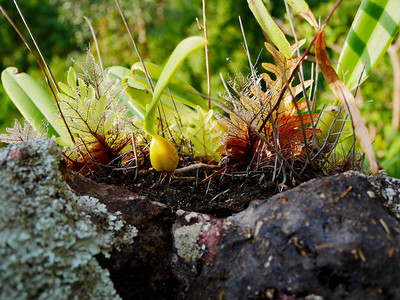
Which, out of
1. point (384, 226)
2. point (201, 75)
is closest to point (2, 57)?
point (201, 75)

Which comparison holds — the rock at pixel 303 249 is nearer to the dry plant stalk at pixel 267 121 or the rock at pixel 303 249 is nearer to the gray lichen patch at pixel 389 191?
the gray lichen patch at pixel 389 191

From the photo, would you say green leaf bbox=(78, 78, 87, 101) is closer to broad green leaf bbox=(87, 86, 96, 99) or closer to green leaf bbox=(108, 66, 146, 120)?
broad green leaf bbox=(87, 86, 96, 99)

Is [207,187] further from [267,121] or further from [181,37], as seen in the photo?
[181,37]

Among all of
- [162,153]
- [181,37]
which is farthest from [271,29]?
[181,37]

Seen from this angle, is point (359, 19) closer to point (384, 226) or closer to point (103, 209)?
point (384, 226)

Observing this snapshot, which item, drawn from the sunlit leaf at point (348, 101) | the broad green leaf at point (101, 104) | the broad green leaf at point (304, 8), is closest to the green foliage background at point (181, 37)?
the sunlit leaf at point (348, 101)
